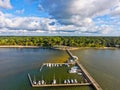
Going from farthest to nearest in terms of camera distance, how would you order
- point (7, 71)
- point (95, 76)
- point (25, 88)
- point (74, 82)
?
point (7, 71), point (95, 76), point (74, 82), point (25, 88)

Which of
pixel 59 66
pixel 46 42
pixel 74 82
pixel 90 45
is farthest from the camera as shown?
pixel 46 42

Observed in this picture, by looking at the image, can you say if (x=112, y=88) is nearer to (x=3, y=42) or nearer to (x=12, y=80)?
Answer: (x=12, y=80)

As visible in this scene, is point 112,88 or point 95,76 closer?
point 112,88

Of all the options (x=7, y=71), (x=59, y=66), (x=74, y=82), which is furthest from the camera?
(x=59, y=66)

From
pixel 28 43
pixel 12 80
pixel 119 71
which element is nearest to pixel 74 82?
pixel 12 80

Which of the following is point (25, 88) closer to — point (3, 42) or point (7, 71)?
point (7, 71)

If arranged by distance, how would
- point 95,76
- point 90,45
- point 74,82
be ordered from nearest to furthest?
point 74,82 < point 95,76 < point 90,45

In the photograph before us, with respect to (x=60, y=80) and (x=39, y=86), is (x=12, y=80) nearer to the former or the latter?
(x=39, y=86)

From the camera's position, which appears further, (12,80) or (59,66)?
(59,66)

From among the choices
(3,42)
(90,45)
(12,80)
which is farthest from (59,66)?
(3,42)
